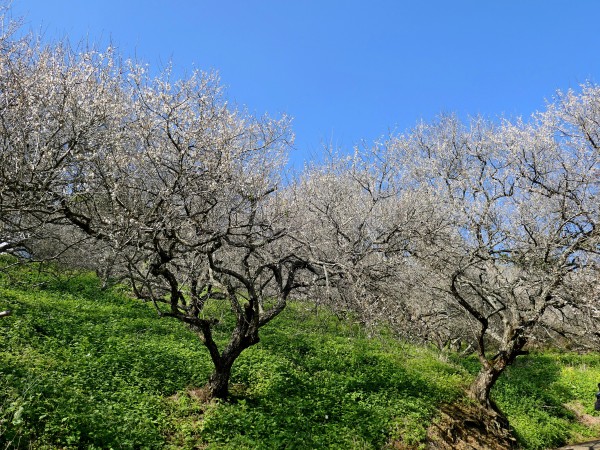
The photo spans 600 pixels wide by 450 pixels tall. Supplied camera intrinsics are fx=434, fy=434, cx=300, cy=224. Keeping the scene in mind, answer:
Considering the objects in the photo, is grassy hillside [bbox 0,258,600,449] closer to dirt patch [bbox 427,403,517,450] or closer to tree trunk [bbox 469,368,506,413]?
dirt patch [bbox 427,403,517,450]

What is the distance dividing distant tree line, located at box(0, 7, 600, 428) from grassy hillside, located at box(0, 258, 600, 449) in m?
1.19

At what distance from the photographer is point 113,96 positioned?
30.1 ft

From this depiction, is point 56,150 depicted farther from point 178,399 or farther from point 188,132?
point 178,399

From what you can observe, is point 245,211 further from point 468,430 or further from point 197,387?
point 468,430

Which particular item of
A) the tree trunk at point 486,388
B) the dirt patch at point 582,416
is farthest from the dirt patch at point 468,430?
the dirt patch at point 582,416

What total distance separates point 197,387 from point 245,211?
4130 millimetres

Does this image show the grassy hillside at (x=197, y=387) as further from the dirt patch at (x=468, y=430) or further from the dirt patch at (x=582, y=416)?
the dirt patch at (x=468, y=430)

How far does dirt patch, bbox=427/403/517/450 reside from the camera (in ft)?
34.3

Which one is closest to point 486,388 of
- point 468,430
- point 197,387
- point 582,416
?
point 468,430

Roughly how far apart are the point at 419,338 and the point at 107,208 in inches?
319

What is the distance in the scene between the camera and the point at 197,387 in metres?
9.83

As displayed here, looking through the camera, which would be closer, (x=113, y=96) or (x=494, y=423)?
(x=113, y=96)

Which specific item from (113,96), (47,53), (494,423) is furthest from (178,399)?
(494,423)

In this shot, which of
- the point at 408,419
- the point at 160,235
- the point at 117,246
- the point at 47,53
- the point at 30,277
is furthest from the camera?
the point at 30,277
